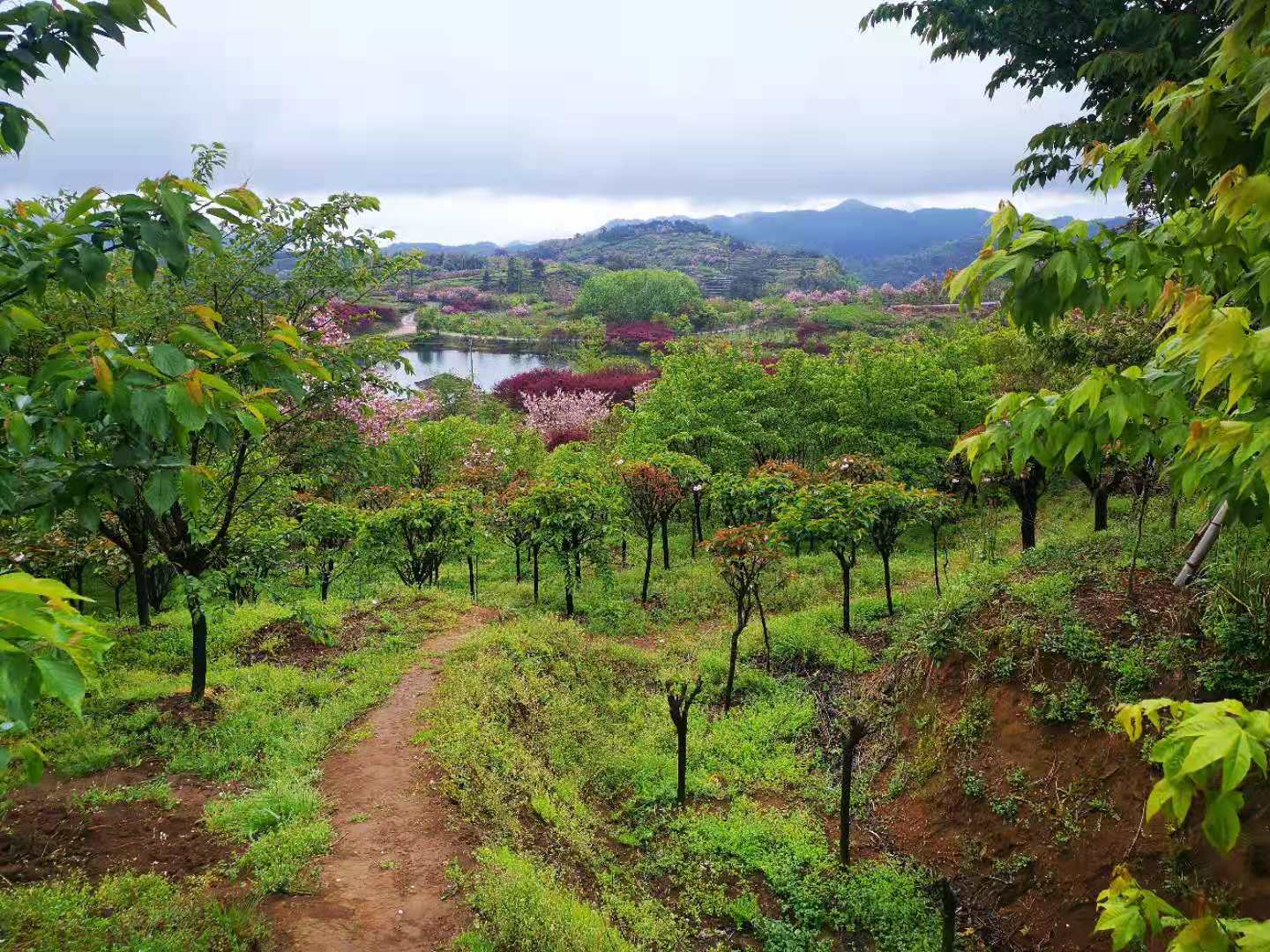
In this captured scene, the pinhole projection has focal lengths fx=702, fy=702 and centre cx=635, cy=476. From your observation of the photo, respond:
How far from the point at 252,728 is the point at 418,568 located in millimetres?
6416

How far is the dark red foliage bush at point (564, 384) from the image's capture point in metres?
35.9

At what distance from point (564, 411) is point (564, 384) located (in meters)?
5.17

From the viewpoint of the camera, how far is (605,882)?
17.6ft

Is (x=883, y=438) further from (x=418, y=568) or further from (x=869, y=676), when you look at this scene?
(x=418, y=568)

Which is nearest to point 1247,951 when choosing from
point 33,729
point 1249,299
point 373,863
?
point 1249,299

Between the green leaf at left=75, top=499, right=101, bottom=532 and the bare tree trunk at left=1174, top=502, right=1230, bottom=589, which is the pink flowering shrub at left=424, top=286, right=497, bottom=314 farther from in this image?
the green leaf at left=75, top=499, right=101, bottom=532

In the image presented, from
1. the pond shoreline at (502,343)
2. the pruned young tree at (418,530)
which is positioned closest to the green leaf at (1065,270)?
the pruned young tree at (418,530)

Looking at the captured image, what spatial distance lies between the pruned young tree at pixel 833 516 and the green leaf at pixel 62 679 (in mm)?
9007

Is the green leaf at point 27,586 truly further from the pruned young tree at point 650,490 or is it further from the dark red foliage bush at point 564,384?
the dark red foliage bush at point 564,384

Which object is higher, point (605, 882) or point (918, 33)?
point (918, 33)

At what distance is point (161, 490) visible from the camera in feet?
7.82

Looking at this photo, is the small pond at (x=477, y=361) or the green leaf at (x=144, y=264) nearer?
the green leaf at (x=144, y=264)

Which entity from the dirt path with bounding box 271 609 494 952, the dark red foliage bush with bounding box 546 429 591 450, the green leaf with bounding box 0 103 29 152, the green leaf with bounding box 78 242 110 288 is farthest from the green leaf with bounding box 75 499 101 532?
the dark red foliage bush with bounding box 546 429 591 450

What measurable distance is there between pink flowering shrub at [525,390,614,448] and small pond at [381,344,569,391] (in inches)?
869
